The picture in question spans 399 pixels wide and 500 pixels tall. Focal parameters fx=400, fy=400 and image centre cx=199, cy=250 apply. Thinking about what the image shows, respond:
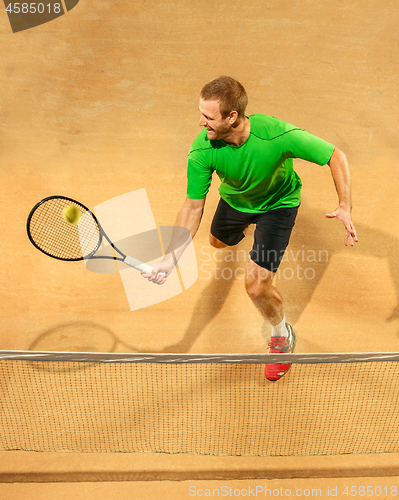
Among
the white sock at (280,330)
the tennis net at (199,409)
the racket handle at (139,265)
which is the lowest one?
the tennis net at (199,409)

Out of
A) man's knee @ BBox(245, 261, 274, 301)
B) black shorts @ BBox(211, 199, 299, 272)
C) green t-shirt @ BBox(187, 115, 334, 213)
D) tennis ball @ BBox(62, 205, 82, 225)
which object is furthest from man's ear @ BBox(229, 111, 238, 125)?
tennis ball @ BBox(62, 205, 82, 225)

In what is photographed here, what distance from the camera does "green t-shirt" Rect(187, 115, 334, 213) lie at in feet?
9.75

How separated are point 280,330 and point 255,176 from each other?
4.93 feet

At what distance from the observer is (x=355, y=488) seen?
126 inches

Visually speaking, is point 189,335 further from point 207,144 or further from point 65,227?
point 207,144

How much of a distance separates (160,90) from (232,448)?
15.2 feet

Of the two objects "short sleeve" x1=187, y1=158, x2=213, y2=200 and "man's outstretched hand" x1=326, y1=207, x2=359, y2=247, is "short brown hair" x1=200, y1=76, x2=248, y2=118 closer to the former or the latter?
"short sleeve" x1=187, y1=158, x2=213, y2=200

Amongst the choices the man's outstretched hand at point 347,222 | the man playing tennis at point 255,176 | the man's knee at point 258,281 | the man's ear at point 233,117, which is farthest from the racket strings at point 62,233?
the man's outstretched hand at point 347,222

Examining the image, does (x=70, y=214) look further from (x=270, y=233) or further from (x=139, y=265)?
(x=270, y=233)

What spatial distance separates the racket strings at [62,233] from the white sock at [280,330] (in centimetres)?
184

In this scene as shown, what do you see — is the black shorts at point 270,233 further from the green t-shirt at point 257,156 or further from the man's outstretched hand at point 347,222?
the man's outstretched hand at point 347,222

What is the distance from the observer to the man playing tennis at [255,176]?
278 cm

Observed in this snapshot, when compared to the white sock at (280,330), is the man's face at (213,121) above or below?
above

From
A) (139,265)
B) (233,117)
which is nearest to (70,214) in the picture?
(139,265)
